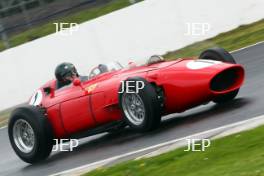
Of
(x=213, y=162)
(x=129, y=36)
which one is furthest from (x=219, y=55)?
(x=129, y=36)

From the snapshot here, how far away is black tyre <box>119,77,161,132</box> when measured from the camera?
9812 mm

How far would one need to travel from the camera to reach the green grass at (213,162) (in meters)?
6.91

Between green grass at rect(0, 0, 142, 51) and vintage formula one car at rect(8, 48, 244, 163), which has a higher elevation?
green grass at rect(0, 0, 142, 51)

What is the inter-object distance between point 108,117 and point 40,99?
1377 millimetres

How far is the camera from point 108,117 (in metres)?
10.6

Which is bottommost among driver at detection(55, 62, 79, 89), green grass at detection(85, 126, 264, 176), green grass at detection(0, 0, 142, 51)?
green grass at detection(85, 126, 264, 176)

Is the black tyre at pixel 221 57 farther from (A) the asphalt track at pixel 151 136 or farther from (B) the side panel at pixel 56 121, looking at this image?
(B) the side panel at pixel 56 121

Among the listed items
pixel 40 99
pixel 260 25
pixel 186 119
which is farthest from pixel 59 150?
pixel 260 25

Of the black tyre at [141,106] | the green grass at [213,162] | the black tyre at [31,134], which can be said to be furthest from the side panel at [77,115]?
the green grass at [213,162]

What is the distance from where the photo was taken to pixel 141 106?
10.1 metres

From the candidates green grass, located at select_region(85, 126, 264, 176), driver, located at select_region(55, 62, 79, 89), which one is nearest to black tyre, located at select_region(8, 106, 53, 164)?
driver, located at select_region(55, 62, 79, 89)

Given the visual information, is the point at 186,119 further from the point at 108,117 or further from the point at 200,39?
the point at 200,39

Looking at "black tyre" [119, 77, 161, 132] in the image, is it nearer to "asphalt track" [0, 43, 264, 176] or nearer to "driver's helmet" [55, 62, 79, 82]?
"asphalt track" [0, 43, 264, 176]

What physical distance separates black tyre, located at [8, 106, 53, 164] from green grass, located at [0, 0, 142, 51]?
10.6 m
